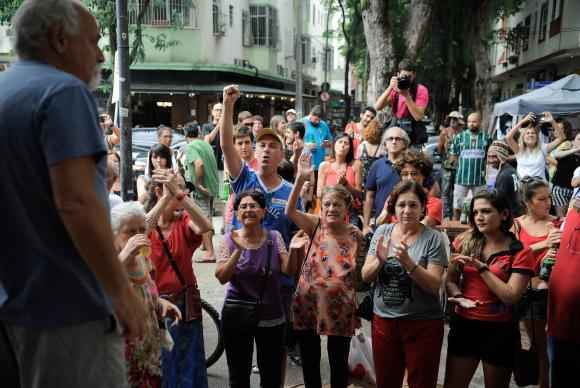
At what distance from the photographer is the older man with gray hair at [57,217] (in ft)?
5.69

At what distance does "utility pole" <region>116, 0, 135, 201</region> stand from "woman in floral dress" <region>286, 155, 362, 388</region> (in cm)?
437

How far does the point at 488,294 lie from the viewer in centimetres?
359

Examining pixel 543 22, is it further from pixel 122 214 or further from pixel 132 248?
pixel 132 248

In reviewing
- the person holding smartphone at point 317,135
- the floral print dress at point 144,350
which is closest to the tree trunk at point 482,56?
the person holding smartphone at point 317,135

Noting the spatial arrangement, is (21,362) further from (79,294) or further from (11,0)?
(11,0)

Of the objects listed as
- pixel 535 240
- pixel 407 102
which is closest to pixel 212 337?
pixel 535 240

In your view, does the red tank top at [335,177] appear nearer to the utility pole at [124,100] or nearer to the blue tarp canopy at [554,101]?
the utility pole at [124,100]

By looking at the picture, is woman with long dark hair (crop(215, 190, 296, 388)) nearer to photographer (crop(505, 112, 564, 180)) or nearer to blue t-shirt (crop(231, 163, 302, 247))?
blue t-shirt (crop(231, 163, 302, 247))

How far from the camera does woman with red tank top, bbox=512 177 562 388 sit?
399cm

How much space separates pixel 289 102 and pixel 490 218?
3670cm

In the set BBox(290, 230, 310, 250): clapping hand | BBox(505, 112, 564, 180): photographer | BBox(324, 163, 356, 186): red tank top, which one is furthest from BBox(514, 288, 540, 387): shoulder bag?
BBox(505, 112, 564, 180): photographer

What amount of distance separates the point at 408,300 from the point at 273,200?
1.22 meters

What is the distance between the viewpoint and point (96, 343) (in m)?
1.91

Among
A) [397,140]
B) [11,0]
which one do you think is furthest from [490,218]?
[11,0]
